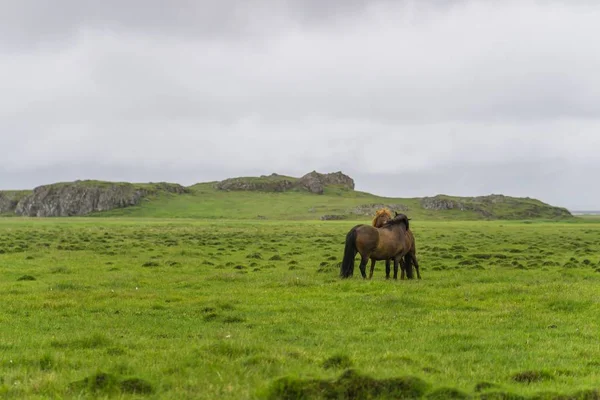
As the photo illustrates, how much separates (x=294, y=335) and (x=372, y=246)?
34.8ft

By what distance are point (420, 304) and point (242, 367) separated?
857 centimetres

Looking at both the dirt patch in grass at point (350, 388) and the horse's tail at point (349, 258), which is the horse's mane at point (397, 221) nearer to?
the horse's tail at point (349, 258)

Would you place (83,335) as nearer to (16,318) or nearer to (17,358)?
(17,358)

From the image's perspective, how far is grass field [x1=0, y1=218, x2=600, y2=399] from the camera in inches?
311

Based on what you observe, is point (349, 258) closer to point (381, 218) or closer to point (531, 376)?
point (381, 218)

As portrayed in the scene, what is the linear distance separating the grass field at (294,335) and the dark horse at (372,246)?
108 centimetres

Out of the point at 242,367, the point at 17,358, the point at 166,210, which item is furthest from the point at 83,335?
the point at 166,210

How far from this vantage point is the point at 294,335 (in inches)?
480

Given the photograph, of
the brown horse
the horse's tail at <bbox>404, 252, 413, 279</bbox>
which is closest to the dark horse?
the brown horse

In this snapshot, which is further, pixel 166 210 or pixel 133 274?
pixel 166 210

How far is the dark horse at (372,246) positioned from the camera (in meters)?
22.2

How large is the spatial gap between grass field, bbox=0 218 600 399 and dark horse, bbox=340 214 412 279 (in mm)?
1082

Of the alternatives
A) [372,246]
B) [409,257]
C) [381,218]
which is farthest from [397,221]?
[372,246]

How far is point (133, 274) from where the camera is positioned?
2383 cm
